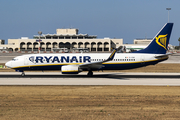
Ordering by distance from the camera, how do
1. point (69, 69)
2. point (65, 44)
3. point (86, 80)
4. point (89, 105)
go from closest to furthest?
1. point (89, 105)
2. point (86, 80)
3. point (69, 69)
4. point (65, 44)

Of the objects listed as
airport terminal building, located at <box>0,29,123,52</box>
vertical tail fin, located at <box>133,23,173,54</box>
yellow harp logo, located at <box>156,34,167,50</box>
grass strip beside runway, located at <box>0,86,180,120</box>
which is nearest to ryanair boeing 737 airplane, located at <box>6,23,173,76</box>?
vertical tail fin, located at <box>133,23,173,54</box>

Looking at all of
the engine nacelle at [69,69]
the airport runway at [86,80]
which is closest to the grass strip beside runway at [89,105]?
the airport runway at [86,80]

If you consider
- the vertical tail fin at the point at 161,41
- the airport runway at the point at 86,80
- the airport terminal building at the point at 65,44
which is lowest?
the airport runway at the point at 86,80

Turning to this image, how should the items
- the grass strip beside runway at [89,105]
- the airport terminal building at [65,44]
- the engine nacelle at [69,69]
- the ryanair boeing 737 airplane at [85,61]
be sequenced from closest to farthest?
the grass strip beside runway at [89,105] → the engine nacelle at [69,69] → the ryanair boeing 737 airplane at [85,61] → the airport terminal building at [65,44]

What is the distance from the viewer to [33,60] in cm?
3706

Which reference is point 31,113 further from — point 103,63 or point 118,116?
point 103,63

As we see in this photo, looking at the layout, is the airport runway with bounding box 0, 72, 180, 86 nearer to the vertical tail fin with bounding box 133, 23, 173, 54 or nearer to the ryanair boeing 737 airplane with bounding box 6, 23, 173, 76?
the ryanair boeing 737 airplane with bounding box 6, 23, 173, 76

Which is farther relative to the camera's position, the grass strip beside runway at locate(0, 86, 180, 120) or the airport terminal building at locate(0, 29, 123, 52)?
the airport terminal building at locate(0, 29, 123, 52)

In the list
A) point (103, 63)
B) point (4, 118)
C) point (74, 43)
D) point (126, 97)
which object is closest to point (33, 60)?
point (103, 63)

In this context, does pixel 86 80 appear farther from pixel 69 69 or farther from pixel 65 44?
pixel 65 44

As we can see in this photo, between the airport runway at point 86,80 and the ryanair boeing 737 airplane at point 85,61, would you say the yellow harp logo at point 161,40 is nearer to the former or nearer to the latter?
the ryanair boeing 737 airplane at point 85,61

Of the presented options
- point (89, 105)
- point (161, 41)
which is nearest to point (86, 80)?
point (89, 105)

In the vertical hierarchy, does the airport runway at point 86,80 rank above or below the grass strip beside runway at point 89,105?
above

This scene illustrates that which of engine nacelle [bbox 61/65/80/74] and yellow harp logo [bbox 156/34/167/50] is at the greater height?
yellow harp logo [bbox 156/34/167/50]
